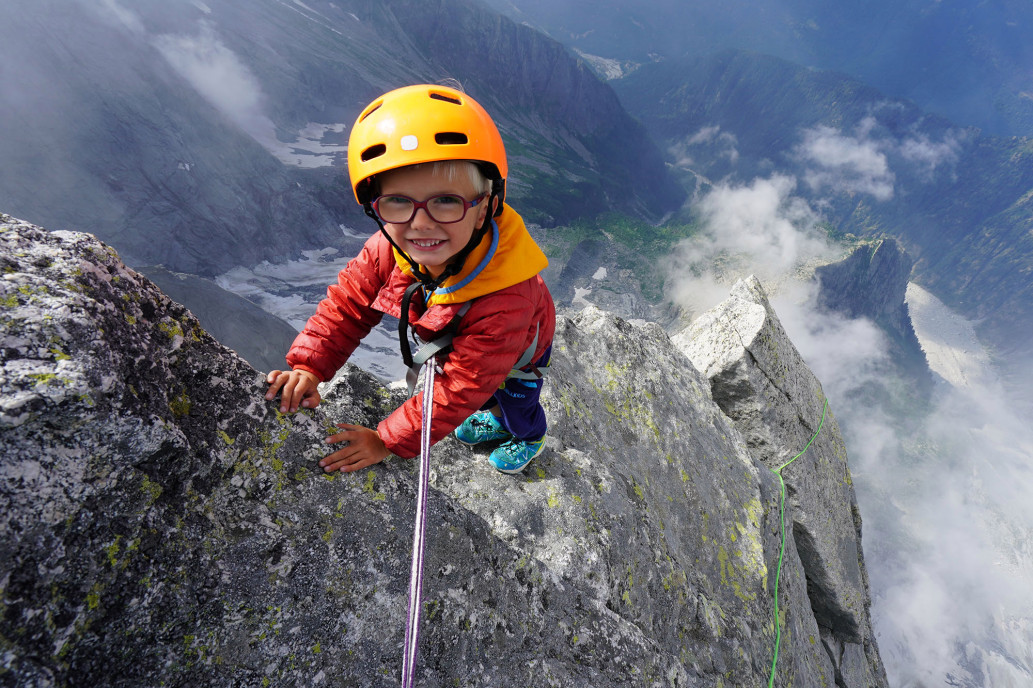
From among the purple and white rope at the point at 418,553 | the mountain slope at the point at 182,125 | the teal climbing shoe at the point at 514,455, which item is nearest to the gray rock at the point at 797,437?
the teal climbing shoe at the point at 514,455

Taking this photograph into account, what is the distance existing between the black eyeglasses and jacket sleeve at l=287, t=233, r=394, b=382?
765mm

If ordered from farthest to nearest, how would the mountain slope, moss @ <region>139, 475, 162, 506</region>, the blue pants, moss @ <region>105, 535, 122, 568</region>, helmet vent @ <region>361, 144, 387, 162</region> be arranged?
the mountain slope
the blue pants
helmet vent @ <region>361, 144, 387, 162</region>
moss @ <region>139, 475, 162, 506</region>
moss @ <region>105, 535, 122, 568</region>

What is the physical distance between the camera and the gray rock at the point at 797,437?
29.8 feet

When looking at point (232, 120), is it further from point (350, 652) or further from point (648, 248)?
point (648, 248)

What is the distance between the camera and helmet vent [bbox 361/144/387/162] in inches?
115

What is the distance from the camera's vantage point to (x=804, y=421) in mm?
9828

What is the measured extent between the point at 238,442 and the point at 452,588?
6.03ft

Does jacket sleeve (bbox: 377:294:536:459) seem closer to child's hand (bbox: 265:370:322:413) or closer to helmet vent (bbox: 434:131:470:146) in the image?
child's hand (bbox: 265:370:322:413)

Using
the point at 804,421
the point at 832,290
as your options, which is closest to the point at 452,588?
the point at 804,421

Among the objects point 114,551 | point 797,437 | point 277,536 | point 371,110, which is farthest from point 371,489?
point 797,437

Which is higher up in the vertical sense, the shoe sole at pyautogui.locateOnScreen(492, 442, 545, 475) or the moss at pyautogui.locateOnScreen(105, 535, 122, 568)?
the shoe sole at pyautogui.locateOnScreen(492, 442, 545, 475)

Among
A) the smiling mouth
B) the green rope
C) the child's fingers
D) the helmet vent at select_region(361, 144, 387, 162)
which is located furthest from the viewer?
the green rope

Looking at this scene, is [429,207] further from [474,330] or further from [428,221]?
[474,330]

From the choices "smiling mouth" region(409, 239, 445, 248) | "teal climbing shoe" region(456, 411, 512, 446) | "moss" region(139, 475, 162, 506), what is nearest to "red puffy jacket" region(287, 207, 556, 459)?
"smiling mouth" region(409, 239, 445, 248)
